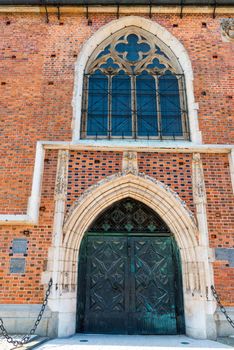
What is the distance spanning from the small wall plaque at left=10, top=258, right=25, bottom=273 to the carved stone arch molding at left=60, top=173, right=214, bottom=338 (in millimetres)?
786

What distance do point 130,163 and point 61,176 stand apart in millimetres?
1565

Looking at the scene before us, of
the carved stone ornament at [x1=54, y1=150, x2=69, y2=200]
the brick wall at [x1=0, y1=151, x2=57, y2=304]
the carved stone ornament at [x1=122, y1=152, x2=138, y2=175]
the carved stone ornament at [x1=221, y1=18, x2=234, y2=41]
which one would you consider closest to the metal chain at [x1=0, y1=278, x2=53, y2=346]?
the brick wall at [x1=0, y1=151, x2=57, y2=304]

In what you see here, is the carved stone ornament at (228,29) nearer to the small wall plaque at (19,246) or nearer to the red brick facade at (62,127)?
the red brick facade at (62,127)

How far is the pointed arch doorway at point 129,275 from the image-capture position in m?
6.49

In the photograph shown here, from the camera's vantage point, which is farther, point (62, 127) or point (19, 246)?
point (62, 127)

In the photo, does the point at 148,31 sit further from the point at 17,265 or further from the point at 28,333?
the point at 28,333

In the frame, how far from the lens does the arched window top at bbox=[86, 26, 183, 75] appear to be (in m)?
8.43

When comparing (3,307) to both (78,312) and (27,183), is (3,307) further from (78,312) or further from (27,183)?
(27,183)

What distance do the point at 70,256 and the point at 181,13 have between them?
720cm

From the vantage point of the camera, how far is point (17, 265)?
247 inches

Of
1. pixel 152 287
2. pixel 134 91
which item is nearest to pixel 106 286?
pixel 152 287

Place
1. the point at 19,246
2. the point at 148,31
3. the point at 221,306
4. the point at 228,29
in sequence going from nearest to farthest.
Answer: the point at 221,306, the point at 19,246, the point at 228,29, the point at 148,31

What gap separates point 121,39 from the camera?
882 centimetres

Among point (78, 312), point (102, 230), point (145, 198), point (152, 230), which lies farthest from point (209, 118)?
point (78, 312)
